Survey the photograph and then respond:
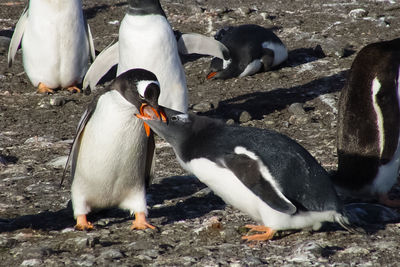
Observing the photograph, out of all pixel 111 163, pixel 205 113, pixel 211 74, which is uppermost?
pixel 111 163

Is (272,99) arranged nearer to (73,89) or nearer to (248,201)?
(73,89)

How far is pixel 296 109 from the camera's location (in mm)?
6891

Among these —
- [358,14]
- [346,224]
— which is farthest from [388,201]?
[358,14]

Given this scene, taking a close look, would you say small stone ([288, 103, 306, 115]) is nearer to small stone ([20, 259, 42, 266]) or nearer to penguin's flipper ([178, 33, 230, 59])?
penguin's flipper ([178, 33, 230, 59])

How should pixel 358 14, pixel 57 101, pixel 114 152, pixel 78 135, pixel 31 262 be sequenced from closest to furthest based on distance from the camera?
pixel 31 262, pixel 114 152, pixel 78 135, pixel 57 101, pixel 358 14

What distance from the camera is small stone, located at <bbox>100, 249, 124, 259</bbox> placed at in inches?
155

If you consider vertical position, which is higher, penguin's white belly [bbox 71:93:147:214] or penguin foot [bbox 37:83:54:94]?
penguin's white belly [bbox 71:93:147:214]

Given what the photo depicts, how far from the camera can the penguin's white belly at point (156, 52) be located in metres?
6.46

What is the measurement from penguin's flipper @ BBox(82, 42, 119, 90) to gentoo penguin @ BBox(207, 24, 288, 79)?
116 centimetres

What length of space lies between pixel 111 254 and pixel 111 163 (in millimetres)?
676

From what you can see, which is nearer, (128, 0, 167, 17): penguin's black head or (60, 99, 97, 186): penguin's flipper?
(60, 99, 97, 186): penguin's flipper

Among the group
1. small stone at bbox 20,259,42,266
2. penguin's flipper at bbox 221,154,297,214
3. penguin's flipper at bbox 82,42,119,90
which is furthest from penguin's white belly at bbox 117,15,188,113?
small stone at bbox 20,259,42,266

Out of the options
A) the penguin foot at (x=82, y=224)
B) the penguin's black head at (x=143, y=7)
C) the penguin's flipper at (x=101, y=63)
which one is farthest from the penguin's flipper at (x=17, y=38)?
the penguin foot at (x=82, y=224)

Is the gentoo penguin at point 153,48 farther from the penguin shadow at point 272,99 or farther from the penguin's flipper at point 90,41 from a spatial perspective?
the penguin's flipper at point 90,41
